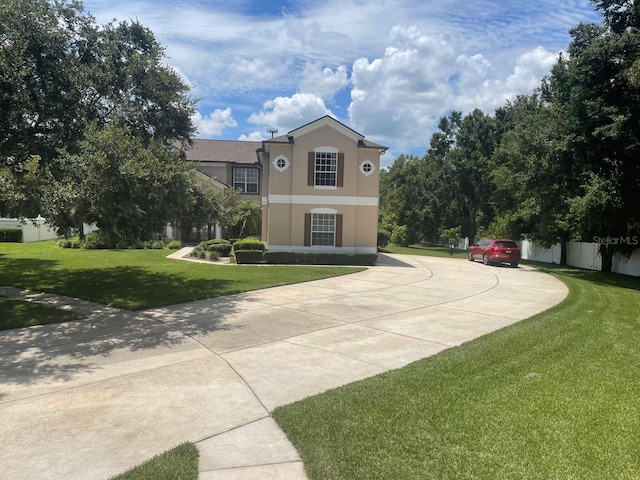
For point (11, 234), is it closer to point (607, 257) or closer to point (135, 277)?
point (135, 277)

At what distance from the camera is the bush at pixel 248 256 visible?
893 inches

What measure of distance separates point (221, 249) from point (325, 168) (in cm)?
751

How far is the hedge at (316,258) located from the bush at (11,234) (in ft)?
72.9

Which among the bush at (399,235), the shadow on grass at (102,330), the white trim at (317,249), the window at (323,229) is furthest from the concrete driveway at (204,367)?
the bush at (399,235)

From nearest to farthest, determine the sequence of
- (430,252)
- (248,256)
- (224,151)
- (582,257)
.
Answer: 1. (248,256)
2. (582,257)
3. (430,252)
4. (224,151)

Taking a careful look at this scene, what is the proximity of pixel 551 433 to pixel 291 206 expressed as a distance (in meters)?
20.9

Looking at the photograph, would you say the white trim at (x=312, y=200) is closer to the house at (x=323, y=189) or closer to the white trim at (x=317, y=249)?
the house at (x=323, y=189)

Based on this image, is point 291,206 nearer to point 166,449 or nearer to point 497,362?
point 497,362

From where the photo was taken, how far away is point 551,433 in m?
4.30

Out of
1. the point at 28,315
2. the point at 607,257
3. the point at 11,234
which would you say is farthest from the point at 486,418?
the point at 11,234

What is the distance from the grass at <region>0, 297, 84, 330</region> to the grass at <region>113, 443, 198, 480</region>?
22.8 ft

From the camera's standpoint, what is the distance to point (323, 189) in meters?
24.5

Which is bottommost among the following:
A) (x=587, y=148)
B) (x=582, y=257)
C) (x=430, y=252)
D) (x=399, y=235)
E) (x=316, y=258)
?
(x=430, y=252)

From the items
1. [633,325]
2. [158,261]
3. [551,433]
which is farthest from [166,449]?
[158,261]
